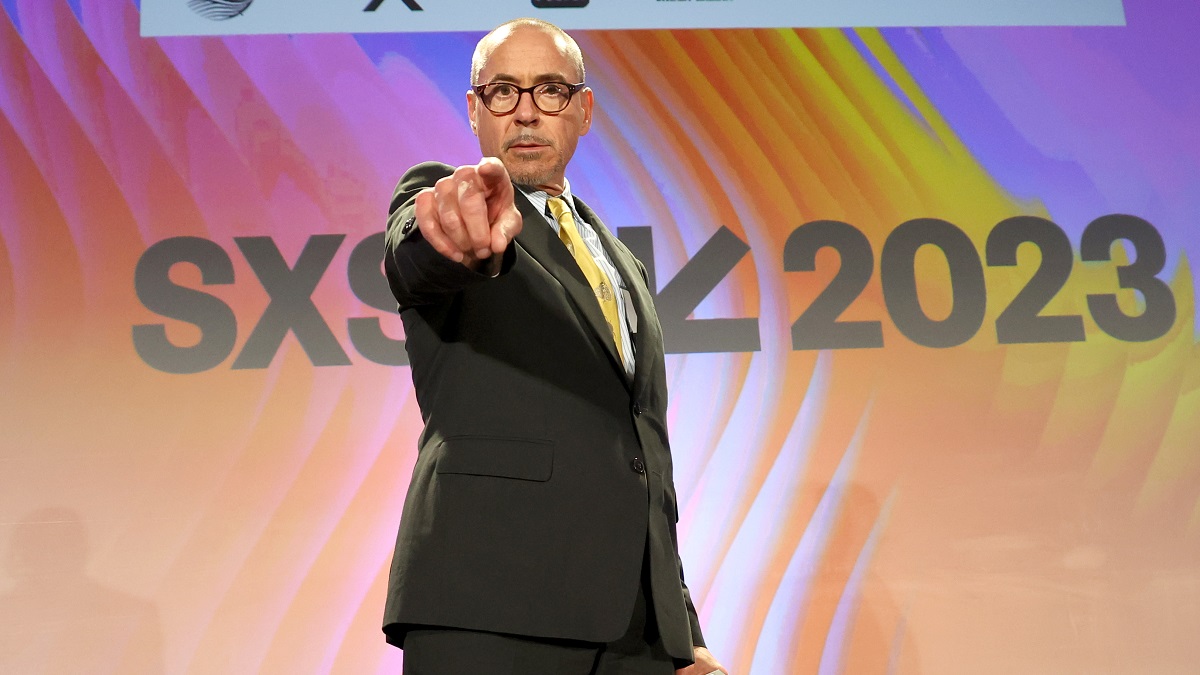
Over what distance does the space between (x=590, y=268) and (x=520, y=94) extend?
0.29m

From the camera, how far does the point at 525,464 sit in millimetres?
1196

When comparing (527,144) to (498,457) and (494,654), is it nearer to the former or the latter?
(498,457)

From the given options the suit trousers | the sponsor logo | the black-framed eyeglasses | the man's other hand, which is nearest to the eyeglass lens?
the black-framed eyeglasses

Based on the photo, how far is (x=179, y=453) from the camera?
2.65 metres

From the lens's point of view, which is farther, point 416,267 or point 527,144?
point 527,144

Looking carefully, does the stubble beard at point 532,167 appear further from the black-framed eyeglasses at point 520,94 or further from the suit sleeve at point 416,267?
the suit sleeve at point 416,267

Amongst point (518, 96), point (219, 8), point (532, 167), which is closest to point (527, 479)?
point (532, 167)

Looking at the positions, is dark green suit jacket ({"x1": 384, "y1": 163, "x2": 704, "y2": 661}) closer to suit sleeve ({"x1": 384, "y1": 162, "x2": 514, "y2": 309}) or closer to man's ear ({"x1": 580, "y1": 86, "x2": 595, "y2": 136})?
suit sleeve ({"x1": 384, "y1": 162, "x2": 514, "y2": 309})

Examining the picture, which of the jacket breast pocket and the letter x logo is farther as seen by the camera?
the letter x logo

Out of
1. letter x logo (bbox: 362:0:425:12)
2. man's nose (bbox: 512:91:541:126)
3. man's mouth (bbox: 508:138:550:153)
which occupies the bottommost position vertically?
man's mouth (bbox: 508:138:550:153)

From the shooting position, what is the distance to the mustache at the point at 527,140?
4.83 ft

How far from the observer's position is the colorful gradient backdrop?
261cm

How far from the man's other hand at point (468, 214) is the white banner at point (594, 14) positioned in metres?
2.05

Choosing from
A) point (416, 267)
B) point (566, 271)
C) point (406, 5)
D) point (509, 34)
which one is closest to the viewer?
point (416, 267)
